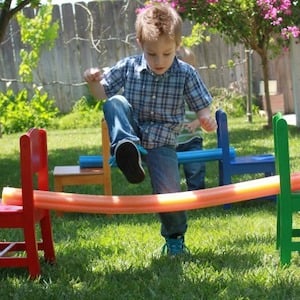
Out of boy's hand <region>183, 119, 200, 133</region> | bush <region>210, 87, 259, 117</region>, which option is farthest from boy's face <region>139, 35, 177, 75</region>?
bush <region>210, 87, 259, 117</region>

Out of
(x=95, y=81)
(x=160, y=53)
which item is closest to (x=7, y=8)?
(x=95, y=81)

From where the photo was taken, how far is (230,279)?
132 inches

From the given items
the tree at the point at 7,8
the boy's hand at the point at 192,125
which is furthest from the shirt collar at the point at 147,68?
the tree at the point at 7,8

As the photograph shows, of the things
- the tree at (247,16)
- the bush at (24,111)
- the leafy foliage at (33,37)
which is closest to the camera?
the tree at (247,16)

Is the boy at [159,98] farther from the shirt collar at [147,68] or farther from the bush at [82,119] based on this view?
the bush at [82,119]

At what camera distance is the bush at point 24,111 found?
1321 cm

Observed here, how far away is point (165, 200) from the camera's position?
3508 mm

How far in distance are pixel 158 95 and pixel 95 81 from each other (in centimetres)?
37

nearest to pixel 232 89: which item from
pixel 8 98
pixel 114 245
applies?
pixel 8 98

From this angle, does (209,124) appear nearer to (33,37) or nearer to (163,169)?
(163,169)

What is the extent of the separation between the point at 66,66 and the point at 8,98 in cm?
146

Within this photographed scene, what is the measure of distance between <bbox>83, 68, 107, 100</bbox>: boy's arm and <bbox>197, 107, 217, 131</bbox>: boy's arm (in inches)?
22.0

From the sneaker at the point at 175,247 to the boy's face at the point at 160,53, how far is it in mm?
946

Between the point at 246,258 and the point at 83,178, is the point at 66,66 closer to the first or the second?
the point at 83,178
